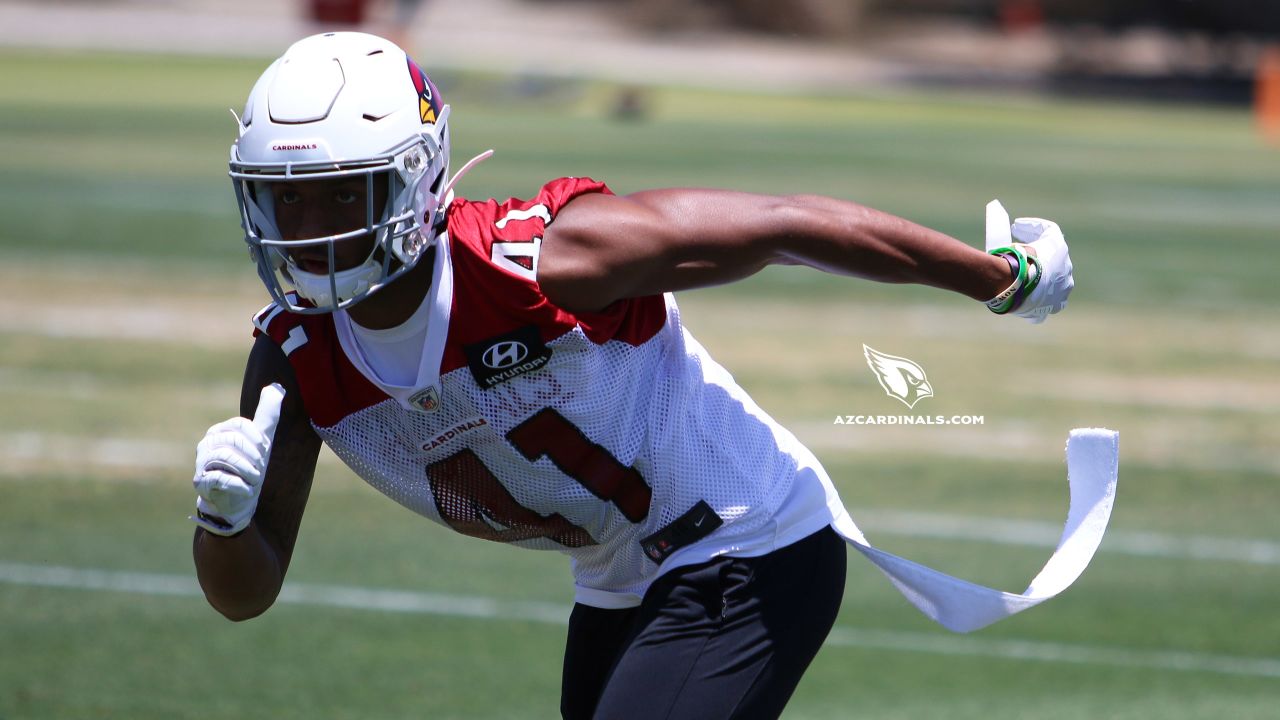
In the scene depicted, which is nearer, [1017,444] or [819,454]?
[819,454]

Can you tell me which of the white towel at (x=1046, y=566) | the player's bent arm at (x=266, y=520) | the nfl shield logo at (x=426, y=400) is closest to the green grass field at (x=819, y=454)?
the white towel at (x=1046, y=566)

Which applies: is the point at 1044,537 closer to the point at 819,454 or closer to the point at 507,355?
the point at 819,454

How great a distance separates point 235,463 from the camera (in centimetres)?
362

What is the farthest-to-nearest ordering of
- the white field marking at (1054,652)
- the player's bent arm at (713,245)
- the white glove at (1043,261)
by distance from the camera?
the white field marking at (1054,652)
the white glove at (1043,261)
the player's bent arm at (713,245)

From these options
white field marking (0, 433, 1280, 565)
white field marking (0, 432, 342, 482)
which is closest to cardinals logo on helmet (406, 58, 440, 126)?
white field marking (0, 433, 1280, 565)

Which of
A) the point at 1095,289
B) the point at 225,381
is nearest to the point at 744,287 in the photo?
the point at 1095,289

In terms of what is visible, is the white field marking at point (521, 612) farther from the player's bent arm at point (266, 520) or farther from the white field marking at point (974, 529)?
the player's bent arm at point (266, 520)

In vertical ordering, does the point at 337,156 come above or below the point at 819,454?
above

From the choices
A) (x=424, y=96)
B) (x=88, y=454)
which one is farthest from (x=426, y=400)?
(x=88, y=454)

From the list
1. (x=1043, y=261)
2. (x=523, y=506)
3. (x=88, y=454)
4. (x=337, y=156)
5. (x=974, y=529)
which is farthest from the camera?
(x=88, y=454)

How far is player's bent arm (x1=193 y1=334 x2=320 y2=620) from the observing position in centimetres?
391

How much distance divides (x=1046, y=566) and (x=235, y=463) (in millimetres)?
1999

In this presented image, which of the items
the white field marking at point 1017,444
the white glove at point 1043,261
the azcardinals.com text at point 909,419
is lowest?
the white field marking at point 1017,444

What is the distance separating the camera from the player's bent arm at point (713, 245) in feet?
12.2
